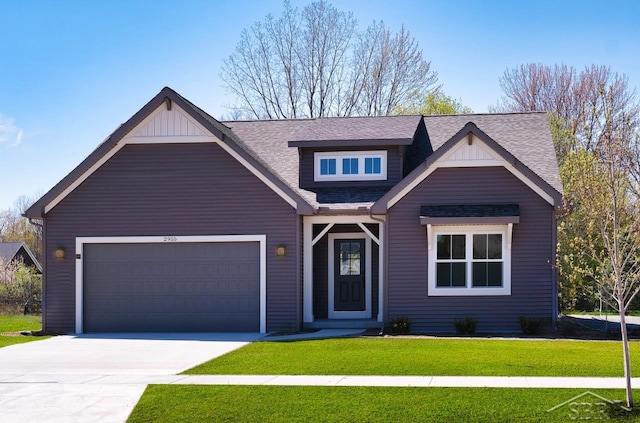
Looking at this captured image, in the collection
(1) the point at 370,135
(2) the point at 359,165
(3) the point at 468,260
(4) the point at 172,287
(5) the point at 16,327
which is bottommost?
(5) the point at 16,327

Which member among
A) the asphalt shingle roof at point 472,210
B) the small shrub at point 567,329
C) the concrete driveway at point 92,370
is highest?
the asphalt shingle roof at point 472,210

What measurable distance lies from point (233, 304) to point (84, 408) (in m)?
9.36

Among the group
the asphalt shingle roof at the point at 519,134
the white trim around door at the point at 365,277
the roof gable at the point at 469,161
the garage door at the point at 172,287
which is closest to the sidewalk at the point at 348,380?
the garage door at the point at 172,287

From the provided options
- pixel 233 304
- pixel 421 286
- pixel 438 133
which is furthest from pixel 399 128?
pixel 233 304

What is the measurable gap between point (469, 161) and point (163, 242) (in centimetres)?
751

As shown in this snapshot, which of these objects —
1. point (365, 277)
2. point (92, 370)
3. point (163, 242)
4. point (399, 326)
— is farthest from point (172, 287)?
point (92, 370)

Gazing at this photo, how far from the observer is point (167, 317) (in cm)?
1922

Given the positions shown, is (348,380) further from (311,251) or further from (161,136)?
(161,136)

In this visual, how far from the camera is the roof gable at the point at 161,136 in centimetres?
1880

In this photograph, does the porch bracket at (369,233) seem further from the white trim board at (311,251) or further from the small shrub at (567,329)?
the small shrub at (567,329)

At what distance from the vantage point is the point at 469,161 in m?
18.3

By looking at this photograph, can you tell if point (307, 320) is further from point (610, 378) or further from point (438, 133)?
point (610, 378)

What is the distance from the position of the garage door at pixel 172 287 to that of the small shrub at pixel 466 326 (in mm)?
4689

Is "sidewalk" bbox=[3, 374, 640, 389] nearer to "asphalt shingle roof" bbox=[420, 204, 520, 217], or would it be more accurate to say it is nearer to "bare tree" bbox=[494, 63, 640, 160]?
"asphalt shingle roof" bbox=[420, 204, 520, 217]
